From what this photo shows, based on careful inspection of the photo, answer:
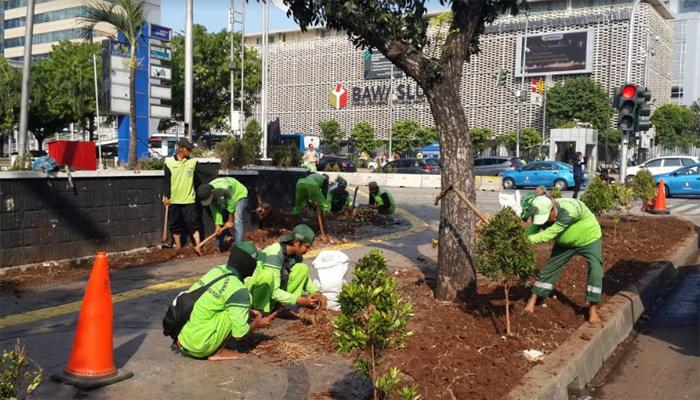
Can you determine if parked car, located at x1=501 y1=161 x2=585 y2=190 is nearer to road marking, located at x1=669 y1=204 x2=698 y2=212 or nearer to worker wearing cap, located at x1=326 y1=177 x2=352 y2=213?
road marking, located at x1=669 y1=204 x2=698 y2=212

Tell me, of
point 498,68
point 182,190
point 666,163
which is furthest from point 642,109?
point 498,68

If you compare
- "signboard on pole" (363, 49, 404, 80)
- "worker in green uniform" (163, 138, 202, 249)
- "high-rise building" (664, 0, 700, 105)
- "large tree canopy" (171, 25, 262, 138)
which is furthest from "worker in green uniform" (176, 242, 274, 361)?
"high-rise building" (664, 0, 700, 105)

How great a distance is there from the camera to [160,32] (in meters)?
14.5

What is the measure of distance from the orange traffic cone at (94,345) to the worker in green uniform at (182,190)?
15.8 ft

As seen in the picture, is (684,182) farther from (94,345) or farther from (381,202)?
(94,345)

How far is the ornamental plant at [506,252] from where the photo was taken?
5531 millimetres

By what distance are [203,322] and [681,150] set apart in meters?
77.3

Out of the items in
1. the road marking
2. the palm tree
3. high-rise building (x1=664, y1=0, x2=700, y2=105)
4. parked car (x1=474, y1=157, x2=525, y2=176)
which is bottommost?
the road marking

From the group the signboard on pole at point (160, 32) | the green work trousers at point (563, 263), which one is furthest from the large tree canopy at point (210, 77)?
the green work trousers at point (563, 263)

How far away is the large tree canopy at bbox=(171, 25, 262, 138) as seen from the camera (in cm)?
4231

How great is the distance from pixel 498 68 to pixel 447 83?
6338 centimetres

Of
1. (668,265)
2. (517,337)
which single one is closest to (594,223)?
(517,337)

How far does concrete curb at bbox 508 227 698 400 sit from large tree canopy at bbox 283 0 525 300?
1.33 m

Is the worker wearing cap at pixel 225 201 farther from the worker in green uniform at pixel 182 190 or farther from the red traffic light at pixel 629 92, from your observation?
the red traffic light at pixel 629 92
